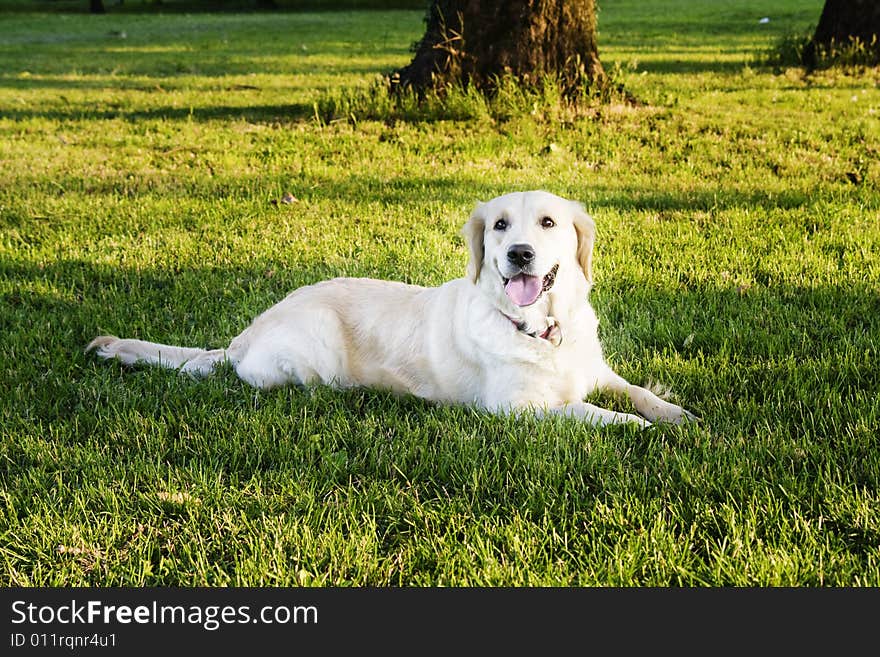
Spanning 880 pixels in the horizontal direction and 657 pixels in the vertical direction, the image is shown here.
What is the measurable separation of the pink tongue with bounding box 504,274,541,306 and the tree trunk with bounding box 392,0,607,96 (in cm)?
631

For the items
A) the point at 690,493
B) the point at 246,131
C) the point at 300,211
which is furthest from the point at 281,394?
the point at 246,131

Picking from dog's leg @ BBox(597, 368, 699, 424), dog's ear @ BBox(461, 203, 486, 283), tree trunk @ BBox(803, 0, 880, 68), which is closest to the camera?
dog's leg @ BBox(597, 368, 699, 424)

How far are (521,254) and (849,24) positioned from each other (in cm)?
1119

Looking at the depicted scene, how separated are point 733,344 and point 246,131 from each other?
7.01 meters

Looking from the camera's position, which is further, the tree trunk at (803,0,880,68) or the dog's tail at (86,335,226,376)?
the tree trunk at (803,0,880,68)

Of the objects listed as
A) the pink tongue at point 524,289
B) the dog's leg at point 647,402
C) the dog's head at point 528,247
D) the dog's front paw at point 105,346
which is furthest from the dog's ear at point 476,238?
the dog's front paw at point 105,346

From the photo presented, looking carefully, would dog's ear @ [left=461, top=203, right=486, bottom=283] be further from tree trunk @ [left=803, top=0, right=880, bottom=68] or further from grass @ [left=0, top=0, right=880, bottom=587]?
tree trunk @ [left=803, top=0, right=880, bottom=68]

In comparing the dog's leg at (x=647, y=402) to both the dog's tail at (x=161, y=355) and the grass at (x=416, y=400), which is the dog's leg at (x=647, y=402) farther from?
the dog's tail at (x=161, y=355)

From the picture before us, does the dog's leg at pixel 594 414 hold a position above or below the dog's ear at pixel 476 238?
below

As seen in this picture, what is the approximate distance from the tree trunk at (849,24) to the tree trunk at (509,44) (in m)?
4.86

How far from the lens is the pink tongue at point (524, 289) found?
358cm

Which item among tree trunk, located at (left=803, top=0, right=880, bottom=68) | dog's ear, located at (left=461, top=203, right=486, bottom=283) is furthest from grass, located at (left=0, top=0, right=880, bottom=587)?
tree trunk, located at (left=803, top=0, right=880, bottom=68)

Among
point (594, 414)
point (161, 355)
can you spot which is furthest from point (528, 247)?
point (161, 355)

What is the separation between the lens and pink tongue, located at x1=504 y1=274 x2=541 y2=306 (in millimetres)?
3576
